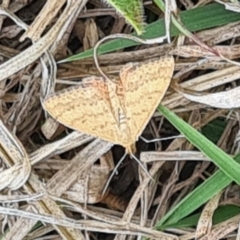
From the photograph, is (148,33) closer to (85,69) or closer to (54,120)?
(85,69)

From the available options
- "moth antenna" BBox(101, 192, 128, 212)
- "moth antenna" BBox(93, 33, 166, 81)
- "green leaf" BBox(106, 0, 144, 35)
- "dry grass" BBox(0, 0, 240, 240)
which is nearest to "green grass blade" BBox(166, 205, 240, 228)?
"dry grass" BBox(0, 0, 240, 240)

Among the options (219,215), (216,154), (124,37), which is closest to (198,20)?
(124,37)

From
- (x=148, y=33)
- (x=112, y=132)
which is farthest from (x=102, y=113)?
(x=148, y=33)

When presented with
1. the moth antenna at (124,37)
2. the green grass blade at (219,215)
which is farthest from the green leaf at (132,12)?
the green grass blade at (219,215)

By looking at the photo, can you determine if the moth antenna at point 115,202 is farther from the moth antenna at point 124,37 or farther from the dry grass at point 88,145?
the moth antenna at point 124,37

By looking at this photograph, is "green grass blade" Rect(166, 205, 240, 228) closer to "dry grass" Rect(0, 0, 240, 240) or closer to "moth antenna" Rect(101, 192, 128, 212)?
"dry grass" Rect(0, 0, 240, 240)

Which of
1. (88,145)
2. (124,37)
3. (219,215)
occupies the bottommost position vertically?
(219,215)

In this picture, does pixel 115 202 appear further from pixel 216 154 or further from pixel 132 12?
pixel 132 12

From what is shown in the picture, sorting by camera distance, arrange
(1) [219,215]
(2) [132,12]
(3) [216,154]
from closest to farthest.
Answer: (2) [132,12], (3) [216,154], (1) [219,215]
